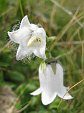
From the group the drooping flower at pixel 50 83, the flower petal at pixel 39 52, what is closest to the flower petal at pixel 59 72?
the drooping flower at pixel 50 83

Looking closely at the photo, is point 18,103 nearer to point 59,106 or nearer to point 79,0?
point 59,106

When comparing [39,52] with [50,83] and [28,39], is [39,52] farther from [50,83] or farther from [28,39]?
[50,83]

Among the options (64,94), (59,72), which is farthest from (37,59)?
(64,94)

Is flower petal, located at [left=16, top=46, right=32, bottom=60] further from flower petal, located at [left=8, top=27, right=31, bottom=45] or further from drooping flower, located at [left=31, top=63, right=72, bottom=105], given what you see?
drooping flower, located at [left=31, top=63, right=72, bottom=105]

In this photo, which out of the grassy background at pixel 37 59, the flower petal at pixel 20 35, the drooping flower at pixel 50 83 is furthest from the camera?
the grassy background at pixel 37 59

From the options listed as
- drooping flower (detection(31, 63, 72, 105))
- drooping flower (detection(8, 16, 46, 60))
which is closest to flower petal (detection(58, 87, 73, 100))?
drooping flower (detection(31, 63, 72, 105))

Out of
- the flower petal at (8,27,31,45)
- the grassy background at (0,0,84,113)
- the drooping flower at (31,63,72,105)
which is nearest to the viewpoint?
the flower petal at (8,27,31,45)

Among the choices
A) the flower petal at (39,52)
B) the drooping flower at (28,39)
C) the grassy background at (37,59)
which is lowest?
the grassy background at (37,59)

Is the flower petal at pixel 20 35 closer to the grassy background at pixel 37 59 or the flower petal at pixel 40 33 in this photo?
the flower petal at pixel 40 33
